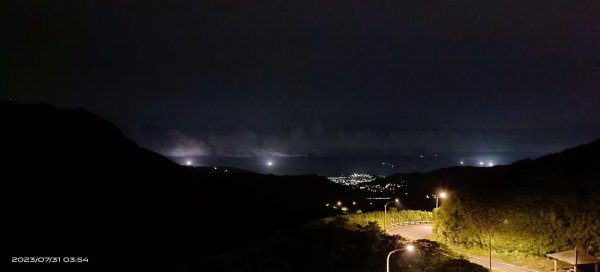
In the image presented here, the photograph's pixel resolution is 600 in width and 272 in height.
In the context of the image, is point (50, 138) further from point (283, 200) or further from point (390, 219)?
point (390, 219)

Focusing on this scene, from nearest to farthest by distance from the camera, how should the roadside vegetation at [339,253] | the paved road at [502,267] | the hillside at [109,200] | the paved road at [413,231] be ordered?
the roadside vegetation at [339,253] < the paved road at [502,267] < the paved road at [413,231] < the hillside at [109,200]

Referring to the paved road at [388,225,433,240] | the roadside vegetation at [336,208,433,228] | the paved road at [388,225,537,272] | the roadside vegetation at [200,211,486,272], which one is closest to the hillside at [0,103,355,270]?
the roadside vegetation at [200,211,486,272]

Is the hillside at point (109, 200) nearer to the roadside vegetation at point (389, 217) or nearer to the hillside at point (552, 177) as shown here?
the roadside vegetation at point (389, 217)

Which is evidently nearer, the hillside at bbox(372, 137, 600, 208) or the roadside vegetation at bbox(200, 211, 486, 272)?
the roadside vegetation at bbox(200, 211, 486, 272)

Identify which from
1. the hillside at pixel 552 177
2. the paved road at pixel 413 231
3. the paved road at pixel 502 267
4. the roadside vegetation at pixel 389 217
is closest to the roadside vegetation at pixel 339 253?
the roadside vegetation at pixel 389 217

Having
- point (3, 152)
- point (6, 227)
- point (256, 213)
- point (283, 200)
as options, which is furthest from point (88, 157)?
point (283, 200)

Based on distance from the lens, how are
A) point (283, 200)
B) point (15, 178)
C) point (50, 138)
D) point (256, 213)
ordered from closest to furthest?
point (15, 178), point (50, 138), point (256, 213), point (283, 200)

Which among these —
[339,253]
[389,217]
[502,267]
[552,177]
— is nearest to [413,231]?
[389,217]

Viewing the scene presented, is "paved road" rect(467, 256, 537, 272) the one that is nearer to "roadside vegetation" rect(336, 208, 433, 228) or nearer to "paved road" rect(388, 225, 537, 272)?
"paved road" rect(388, 225, 537, 272)
